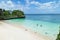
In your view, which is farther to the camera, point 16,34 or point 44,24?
point 44,24

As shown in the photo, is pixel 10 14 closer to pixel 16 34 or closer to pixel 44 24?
pixel 16 34

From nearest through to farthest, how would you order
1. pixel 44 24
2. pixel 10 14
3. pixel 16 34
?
pixel 16 34, pixel 44 24, pixel 10 14

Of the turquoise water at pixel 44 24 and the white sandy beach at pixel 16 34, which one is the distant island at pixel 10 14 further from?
the white sandy beach at pixel 16 34

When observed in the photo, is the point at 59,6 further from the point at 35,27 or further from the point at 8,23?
the point at 8,23

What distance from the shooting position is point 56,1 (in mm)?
3145

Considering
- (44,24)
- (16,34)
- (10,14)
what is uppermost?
(10,14)

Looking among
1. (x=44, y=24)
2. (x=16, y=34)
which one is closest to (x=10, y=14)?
(x=16, y=34)

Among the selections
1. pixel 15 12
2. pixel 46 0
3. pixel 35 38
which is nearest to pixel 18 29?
pixel 15 12

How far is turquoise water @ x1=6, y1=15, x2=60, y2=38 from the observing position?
122 inches

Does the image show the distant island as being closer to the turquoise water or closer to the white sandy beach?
the turquoise water

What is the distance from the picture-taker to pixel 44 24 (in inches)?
131

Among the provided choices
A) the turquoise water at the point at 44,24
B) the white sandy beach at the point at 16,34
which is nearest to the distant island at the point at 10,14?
the turquoise water at the point at 44,24

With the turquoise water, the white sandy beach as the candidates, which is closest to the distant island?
the turquoise water

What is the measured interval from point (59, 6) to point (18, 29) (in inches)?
39.5
